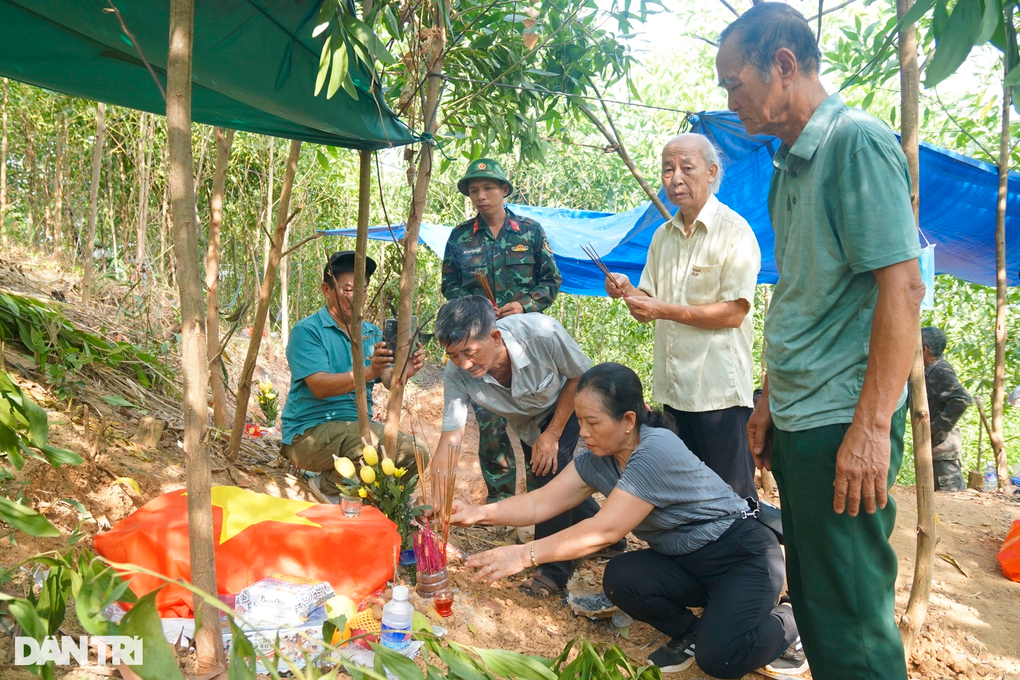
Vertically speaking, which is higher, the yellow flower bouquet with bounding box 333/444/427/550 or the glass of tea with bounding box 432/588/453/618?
the yellow flower bouquet with bounding box 333/444/427/550

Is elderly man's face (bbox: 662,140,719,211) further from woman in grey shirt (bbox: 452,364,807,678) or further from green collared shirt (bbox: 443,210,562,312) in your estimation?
green collared shirt (bbox: 443,210,562,312)

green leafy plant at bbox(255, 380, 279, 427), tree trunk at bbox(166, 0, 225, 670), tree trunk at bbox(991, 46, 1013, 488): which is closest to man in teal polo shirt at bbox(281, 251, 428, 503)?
tree trunk at bbox(166, 0, 225, 670)

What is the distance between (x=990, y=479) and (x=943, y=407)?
4.82 feet

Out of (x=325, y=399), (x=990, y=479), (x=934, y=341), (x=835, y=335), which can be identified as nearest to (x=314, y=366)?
(x=325, y=399)

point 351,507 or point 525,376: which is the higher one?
point 525,376

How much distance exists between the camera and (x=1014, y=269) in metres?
4.95

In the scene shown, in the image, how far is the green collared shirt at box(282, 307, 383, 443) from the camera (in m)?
2.98

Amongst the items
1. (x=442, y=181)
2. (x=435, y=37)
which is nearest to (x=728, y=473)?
(x=435, y=37)

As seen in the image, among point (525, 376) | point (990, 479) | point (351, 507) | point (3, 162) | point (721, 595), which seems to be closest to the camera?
point (721, 595)

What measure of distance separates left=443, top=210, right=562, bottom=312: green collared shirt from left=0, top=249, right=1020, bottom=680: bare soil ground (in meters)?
1.09

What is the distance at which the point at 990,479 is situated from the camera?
5566 millimetres

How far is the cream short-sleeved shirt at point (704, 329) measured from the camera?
2264 millimetres

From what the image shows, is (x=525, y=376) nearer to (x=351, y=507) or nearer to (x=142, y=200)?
(x=351, y=507)

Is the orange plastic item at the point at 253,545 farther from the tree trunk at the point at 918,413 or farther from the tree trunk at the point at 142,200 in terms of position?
the tree trunk at the point at 142,200
